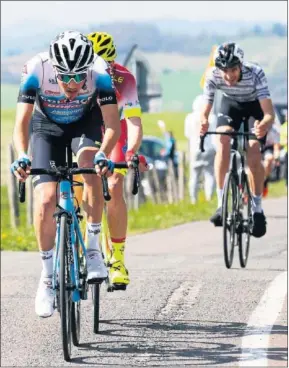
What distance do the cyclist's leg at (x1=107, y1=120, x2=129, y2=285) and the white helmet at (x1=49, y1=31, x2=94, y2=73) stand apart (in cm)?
168

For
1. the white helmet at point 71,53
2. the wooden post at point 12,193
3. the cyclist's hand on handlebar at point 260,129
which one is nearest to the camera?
the white helmet at point 71,53

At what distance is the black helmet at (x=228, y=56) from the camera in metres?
12.0

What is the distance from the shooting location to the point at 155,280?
40.1 ft

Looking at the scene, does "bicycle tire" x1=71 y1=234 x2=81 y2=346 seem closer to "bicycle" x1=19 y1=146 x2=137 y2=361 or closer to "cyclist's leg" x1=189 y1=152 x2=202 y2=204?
"bicycle" x1=19 y1=146 x2=137 y2=361

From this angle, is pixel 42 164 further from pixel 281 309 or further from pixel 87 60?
pixel 281 309

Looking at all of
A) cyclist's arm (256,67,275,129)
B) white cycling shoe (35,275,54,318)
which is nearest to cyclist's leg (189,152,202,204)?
cyclist's arm (256,67,275,129)

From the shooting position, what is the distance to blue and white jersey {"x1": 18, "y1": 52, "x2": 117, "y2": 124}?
8.98 meters

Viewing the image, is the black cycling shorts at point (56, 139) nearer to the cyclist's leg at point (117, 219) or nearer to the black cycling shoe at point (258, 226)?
the cyclist's leg at point (117, 219)

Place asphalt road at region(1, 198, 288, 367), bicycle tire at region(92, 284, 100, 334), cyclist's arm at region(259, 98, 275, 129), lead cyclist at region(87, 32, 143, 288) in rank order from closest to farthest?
1. asphalt road at region(1, 198, 288, 367)
2. bicycle tire at region(92, 284, 100, 334)
3. lead cyclist at region(87, 32, 143, 288)
4. cyclist's arm at region(259, 98, 275, 129)

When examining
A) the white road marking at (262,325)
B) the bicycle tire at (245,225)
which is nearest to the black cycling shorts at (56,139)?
the white road marking at (262,325)

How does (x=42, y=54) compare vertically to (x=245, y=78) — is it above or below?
above

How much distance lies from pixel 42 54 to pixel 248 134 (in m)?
3.96

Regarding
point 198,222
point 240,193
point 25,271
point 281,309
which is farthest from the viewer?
point 198,222

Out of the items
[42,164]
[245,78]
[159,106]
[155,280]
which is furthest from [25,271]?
[159,106]
